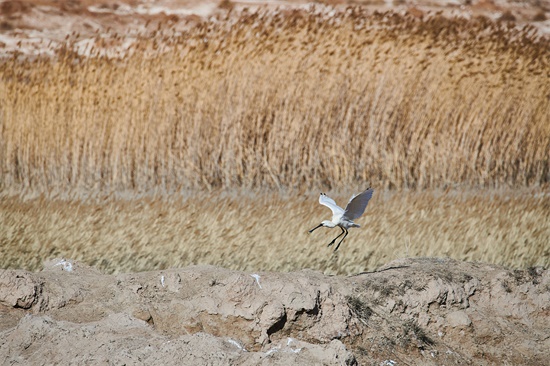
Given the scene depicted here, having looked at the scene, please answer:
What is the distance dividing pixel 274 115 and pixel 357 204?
3628mm

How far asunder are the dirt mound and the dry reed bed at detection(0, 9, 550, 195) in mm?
2593

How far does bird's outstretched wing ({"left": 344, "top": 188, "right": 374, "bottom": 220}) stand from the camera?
248 inches

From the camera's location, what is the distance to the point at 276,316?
570cm

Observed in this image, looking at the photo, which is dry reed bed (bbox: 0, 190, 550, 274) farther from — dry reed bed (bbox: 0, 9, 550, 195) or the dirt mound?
the dirt mound

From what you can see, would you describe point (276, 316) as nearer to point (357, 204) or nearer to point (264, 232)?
point (357, 204)

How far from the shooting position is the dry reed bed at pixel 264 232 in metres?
8.52

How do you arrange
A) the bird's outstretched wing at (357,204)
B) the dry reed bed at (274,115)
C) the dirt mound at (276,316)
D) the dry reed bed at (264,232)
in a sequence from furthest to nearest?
the dry reed bed at (274,115) < the dry reed bed at (264,232) < the bird's outstretched wing at (357,204) < the dirt mound at (276,316)

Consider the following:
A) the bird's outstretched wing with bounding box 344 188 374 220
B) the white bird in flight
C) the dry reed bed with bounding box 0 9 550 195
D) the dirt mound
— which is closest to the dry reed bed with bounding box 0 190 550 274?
the dry reed bed with bounding box 0 9 550 195

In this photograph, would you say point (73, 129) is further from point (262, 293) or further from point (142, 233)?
point (262, 293)

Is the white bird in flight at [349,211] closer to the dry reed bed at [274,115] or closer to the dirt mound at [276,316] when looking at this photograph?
the dirt mound at [276,316]

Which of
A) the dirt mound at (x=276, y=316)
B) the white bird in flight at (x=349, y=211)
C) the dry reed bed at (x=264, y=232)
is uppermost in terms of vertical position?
the white bird in flight at (x=349, y=211)

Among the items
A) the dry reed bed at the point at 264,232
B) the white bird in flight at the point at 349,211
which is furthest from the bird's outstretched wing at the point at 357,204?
the dry reed bed at the point at 264,232

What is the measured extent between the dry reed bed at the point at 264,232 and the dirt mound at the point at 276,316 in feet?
4.14

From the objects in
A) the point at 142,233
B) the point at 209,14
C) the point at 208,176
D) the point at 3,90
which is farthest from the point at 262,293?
the point at 209,14
